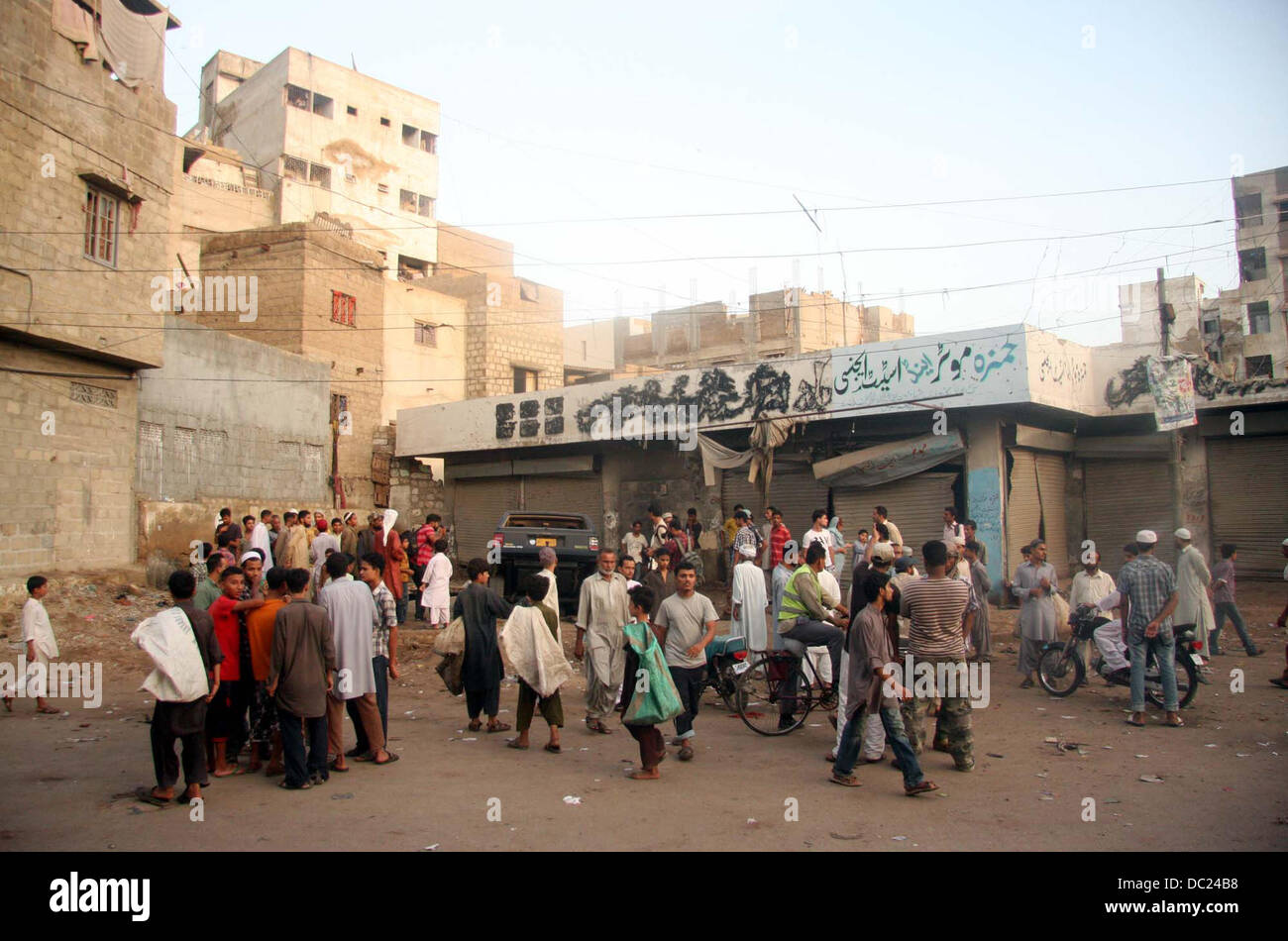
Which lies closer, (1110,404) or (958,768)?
(958,768)

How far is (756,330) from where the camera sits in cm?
4297

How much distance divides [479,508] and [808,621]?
668 inches

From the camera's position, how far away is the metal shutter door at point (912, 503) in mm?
15445

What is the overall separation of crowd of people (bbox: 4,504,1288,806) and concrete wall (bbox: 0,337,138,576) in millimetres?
5867

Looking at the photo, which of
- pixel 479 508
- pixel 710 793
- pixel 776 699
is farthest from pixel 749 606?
pixel 479 508

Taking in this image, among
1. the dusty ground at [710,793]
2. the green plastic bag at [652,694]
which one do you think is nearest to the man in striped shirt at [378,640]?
the dusty ground at [710,793]

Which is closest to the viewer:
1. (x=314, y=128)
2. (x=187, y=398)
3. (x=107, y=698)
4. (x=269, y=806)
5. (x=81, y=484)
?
(x=269, y=806)

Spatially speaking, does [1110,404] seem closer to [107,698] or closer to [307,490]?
[107,698]

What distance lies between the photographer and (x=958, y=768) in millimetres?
6473

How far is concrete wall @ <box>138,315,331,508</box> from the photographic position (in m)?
17.2

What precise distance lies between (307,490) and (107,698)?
12513mm

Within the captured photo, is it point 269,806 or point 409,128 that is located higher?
point 409,128

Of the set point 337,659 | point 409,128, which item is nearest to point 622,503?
point 337,659

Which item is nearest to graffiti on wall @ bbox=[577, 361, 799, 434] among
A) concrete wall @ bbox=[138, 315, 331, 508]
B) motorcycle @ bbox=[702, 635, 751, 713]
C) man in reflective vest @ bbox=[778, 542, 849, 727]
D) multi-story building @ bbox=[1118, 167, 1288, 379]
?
concrete wall @ bbox=[138, 315, 331, 508]
